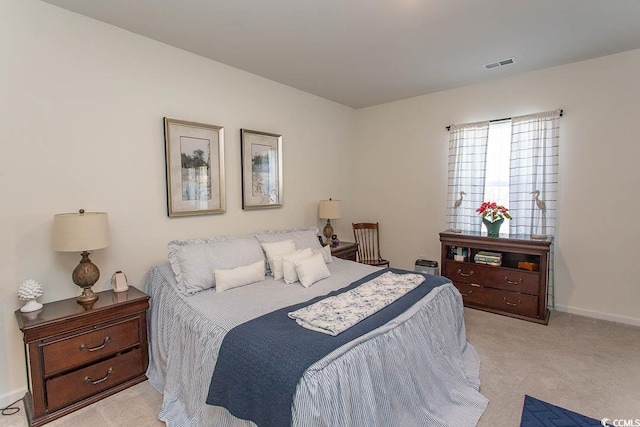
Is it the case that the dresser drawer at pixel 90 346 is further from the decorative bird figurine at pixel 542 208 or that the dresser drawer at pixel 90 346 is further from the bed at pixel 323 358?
the decorative bird figurine at pixel 542 208

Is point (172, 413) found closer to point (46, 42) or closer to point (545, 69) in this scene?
point (46, 42)

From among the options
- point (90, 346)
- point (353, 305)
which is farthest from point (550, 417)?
point (90, 346)

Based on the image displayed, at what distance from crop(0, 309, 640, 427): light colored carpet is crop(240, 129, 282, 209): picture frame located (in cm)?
207

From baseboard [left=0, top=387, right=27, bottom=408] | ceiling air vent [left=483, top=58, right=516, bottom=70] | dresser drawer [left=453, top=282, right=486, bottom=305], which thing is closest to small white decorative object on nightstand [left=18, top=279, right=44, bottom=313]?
baseboard [left=0, top=387, right=27, bottom=408]

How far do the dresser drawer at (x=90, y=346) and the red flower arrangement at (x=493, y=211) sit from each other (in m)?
3.75

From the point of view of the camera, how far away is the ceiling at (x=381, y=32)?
2.29 meters

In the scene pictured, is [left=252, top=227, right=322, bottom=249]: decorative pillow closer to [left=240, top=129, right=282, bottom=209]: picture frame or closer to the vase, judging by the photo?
[left=240, top=129, right=282, bottom=209]: picture frame

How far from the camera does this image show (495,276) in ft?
11.9

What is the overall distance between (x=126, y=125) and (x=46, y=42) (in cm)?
70

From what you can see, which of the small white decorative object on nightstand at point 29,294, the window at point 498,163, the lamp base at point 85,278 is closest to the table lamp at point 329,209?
the window at point 498,163

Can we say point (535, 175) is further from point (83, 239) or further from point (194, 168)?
point (83, 239)

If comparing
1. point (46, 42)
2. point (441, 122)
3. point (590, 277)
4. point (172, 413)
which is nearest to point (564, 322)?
point (590, 277)

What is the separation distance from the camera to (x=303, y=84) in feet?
13.0

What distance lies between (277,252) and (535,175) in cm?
310
